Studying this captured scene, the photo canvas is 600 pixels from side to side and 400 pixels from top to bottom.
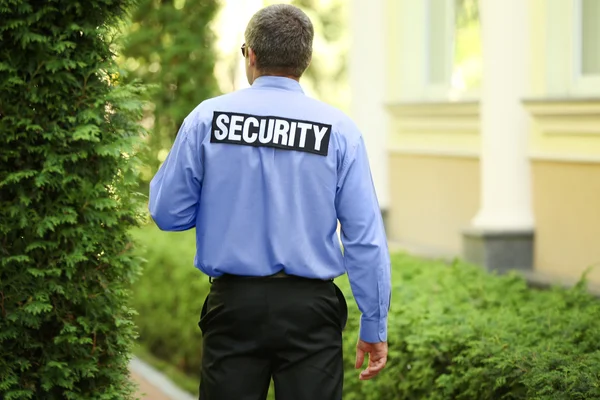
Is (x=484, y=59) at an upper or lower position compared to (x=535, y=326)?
upper

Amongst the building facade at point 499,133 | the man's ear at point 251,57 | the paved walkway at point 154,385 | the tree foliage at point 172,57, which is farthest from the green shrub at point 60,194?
the tree foliage at point 172,57

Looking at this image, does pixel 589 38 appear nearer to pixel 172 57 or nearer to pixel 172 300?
pixel 172 300

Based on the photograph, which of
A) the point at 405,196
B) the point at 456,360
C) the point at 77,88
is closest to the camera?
the point at 77,88

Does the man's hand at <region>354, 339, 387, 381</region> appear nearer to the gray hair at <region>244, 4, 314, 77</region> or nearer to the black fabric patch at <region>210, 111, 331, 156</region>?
the black fabric patch at <region>210, 111, 331, 156</region>

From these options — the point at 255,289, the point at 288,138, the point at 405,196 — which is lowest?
the point at 405,196

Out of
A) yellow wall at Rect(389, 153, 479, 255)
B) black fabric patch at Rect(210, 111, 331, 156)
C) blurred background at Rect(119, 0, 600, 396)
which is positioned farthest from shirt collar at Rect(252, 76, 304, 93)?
yellow wall at Rect(389, 153, 479, 255)

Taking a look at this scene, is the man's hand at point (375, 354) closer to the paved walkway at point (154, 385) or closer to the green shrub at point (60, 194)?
the green shrub at point (60, 194)

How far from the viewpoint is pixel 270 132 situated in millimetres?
3469

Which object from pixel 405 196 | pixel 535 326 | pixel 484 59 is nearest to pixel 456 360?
pixel 535 326

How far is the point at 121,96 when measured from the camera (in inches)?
164

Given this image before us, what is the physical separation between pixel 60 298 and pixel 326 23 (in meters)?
20.6

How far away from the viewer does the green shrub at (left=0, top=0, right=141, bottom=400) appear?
4047 millimetres

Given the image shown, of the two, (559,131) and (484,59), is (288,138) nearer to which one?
(559,131)

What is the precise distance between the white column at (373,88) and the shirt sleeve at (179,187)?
691 centimetres
